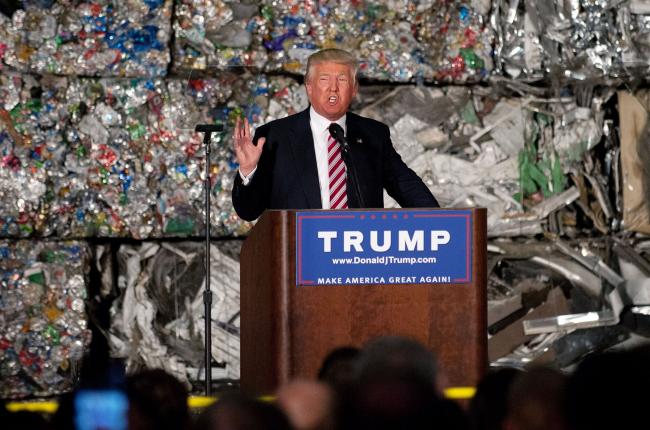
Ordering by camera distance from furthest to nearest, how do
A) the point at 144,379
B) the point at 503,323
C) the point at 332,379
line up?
1. the point at 503,323
2. the point at 332,379
3. the point at 144,379

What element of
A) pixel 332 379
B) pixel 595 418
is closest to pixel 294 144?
pixel 332 379

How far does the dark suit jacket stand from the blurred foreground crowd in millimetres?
2025

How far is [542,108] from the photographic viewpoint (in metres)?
7.19

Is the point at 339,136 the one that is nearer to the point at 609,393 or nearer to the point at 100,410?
the point at 100,410

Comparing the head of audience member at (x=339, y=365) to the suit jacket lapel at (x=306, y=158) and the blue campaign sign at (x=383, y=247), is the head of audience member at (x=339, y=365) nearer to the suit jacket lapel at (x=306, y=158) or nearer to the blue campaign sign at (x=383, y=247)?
the blue campaign sign at (x=383, y=247)

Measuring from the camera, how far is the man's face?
4.82 meters

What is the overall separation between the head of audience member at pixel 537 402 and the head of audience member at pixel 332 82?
8.23 feet

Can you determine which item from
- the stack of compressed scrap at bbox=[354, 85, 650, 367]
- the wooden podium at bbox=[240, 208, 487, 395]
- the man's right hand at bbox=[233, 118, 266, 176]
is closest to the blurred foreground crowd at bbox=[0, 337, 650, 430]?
the wooden podium at bbox=[240, 208, 487, 395]

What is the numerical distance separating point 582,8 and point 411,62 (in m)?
1.02

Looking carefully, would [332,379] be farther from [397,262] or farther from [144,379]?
Answer: [397,262]

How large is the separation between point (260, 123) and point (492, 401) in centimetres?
441

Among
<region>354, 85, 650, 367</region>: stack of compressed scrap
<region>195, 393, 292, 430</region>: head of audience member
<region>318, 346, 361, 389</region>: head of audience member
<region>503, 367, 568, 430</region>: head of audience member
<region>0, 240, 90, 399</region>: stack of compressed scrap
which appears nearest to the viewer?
<region>195, 393, 292, 430</region>: head of audience member

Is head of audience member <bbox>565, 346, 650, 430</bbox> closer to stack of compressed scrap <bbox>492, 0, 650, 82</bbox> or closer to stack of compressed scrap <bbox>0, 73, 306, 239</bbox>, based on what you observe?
stack of compressed scrap <bbox>0, 73, 306, 239</bbox>

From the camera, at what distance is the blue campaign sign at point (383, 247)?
3910mm
